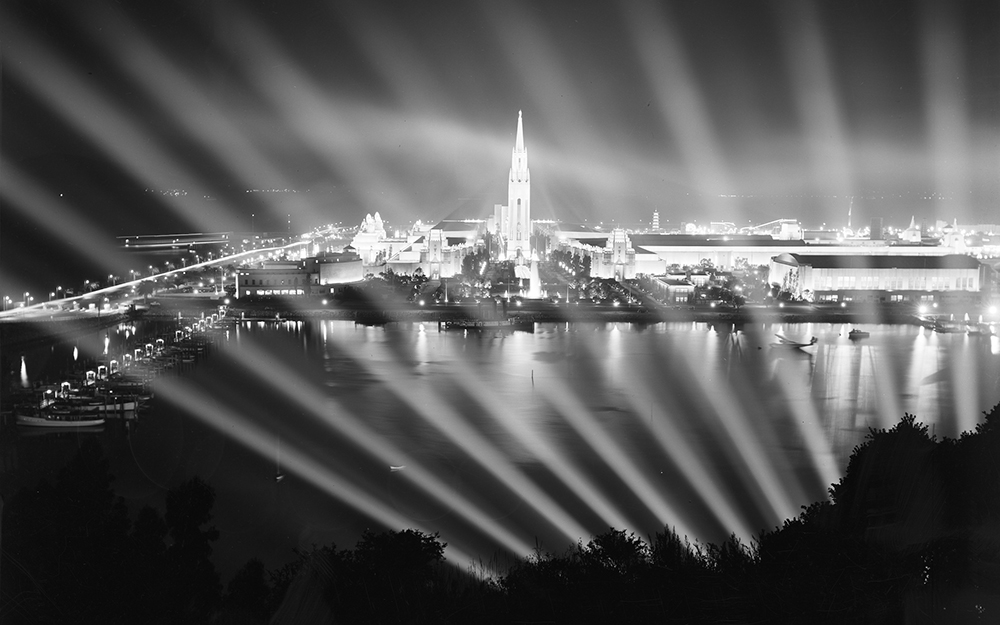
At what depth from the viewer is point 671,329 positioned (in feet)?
34.2

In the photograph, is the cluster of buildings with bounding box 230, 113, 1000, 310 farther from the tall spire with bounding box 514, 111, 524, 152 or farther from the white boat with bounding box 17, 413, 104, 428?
the white boat with bounding box 17, 413, 104, 428

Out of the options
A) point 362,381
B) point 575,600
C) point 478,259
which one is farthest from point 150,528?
point 478,259

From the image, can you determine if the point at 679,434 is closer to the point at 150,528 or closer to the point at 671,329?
the point at 150,528

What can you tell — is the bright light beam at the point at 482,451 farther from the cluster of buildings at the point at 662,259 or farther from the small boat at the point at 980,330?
the cluster of buildings at the point at 662,259

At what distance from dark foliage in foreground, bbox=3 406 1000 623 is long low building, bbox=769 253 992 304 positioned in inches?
490

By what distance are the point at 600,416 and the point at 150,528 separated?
3.56m

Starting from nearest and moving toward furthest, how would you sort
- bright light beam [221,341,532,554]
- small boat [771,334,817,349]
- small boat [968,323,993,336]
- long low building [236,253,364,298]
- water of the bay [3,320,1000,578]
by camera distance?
1. bright light beam [221,341,532,554]
2. water of the bay [3,320,1000,578]
3. small boat [771,334,817,349]
4. small boat [968,323,993,336]
5. long low building [236,253,364,298]

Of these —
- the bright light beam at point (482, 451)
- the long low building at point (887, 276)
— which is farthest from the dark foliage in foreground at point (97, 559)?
the long low building at point (887, 276)

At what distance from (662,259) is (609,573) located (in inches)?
642

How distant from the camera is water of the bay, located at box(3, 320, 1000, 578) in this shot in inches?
151

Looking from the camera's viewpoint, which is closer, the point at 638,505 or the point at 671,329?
the point at 638,505

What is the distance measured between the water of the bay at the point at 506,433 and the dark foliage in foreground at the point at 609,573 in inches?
32.9

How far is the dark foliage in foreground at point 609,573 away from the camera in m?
2.00

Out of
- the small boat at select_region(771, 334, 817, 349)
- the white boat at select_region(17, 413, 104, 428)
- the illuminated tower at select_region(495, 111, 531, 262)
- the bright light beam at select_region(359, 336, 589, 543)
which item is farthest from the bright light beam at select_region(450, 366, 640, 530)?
the illuminated tower at select_region(495, 111, 531, 262)
